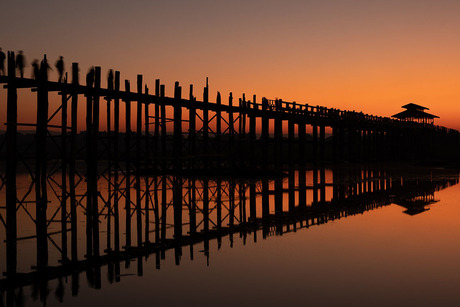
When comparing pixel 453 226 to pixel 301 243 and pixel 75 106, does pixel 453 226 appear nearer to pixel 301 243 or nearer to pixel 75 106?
pixel 301 243

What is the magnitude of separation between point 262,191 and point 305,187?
8.23 feet

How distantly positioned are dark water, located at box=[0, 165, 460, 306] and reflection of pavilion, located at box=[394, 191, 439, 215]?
71mm

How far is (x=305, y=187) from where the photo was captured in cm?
1930

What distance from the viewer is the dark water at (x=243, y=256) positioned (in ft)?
18.8

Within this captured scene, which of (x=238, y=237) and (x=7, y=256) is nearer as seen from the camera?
(x=7, y=256)

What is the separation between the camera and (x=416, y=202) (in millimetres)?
14547

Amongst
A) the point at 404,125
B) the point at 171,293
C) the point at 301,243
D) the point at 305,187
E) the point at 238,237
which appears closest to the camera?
the point at 171,293

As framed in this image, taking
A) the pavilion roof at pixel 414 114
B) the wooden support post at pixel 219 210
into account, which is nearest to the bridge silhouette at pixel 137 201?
the wooden support post at pixel 219 210

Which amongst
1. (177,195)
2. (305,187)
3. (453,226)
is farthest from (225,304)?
(305,187)

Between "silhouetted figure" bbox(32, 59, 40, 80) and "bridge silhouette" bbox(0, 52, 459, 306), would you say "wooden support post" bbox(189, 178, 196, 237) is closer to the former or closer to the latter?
"bridge silhouette" bbox(0, 52, 459, 306)

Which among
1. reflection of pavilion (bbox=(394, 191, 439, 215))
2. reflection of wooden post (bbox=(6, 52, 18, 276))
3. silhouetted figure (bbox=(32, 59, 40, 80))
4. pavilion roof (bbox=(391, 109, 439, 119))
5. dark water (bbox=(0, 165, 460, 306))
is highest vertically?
pavilion roof (bbox=(391, 109, 439, 119))

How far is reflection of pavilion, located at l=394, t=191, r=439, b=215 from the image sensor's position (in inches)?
507

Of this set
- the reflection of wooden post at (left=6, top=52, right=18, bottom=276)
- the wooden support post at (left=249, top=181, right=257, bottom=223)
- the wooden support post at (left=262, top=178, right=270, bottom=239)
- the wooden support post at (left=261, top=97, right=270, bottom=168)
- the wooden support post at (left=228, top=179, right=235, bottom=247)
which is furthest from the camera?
the wooden support post at (left=261, top=97, right=270, bottom=168)

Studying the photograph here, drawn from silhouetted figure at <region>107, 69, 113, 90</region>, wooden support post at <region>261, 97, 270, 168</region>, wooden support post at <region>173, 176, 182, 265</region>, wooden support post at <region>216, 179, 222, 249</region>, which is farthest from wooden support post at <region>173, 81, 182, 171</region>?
wooden support post at <region>261, 97, 270, 168</region>
